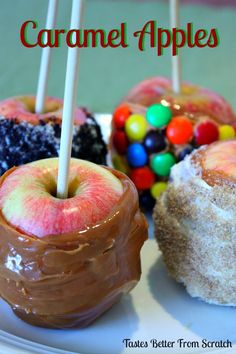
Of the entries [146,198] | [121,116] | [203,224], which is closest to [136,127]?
[121,116]

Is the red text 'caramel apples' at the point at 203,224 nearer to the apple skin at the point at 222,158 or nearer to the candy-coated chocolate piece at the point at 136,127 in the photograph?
the apple skin at the point at 222,158

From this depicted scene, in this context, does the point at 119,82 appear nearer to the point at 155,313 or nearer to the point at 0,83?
the point at 0,83

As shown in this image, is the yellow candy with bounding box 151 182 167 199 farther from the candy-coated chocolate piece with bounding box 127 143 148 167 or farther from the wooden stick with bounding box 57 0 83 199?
the wooden stick with bounding box 57 0 83 199

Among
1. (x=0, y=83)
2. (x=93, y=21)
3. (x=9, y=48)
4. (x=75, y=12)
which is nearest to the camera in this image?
(x=75, y=12)

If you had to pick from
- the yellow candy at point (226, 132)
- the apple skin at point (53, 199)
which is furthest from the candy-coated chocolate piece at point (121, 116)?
the apple skin at point (53, 199)

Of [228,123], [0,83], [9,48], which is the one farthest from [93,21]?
[228,123]

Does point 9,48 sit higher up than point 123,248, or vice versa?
point 9,48
